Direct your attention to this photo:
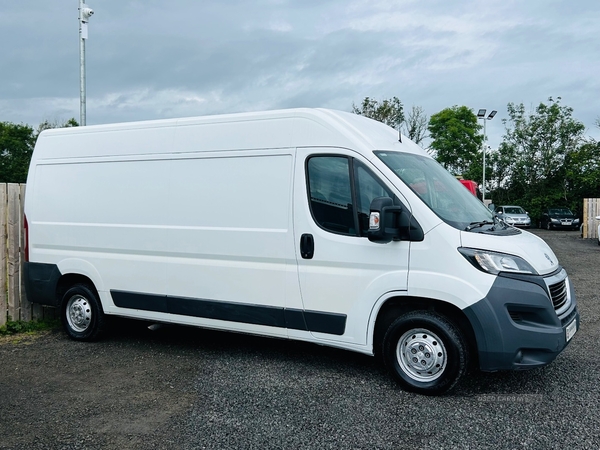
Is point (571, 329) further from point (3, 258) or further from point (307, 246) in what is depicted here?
point (3, 258)

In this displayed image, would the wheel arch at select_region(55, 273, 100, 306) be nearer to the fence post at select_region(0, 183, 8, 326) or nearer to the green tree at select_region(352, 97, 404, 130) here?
the fence post at select_region(0, 183, 8, 326)

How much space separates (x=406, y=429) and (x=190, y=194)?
3.23m

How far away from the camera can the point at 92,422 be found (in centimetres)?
468

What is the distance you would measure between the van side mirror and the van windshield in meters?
0.36

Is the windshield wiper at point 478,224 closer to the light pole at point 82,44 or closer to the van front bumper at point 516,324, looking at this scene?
the van front bumper at point 516,324

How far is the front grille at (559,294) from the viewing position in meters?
5.06

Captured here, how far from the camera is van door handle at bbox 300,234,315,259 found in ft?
18.4

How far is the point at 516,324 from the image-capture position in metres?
4.90

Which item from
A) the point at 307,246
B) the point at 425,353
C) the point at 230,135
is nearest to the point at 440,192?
the point at 307,246

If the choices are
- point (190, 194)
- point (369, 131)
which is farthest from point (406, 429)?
point (190, 194)

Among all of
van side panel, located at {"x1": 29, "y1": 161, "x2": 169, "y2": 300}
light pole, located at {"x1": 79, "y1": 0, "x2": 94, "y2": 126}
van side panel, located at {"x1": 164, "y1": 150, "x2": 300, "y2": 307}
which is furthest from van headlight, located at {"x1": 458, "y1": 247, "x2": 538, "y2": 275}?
light pole, located at {"x1": 79, "y1": 0, "x2": 94, "y2": 126}

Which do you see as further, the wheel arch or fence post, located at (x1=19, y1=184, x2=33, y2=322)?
fence post, located at (x1=19, y1=184, x2=33, y2=322)

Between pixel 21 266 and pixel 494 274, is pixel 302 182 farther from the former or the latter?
pixel 21 266

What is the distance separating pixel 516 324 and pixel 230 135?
323 cm
